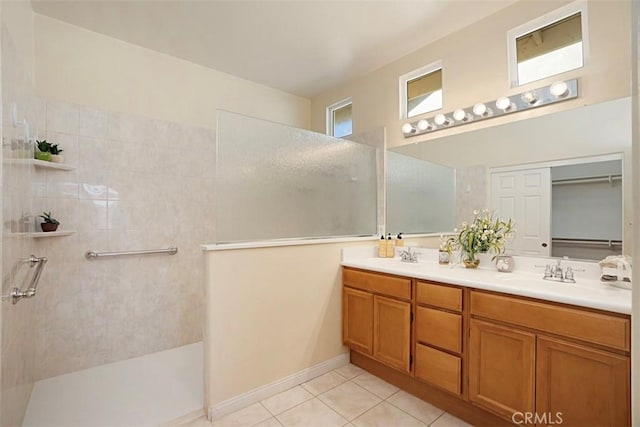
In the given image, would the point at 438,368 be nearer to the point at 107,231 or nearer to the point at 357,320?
the point at 357,320

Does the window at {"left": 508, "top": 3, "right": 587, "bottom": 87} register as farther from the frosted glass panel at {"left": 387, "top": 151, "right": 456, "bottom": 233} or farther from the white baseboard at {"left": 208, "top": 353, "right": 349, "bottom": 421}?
the white baseboard at {"left": 208, "top": 353, "right": 349, "bottom": 421}

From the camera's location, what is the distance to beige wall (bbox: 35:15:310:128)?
215 centimetres

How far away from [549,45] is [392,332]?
221 centimetres

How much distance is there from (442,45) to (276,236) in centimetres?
211

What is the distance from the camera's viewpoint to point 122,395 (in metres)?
1.95

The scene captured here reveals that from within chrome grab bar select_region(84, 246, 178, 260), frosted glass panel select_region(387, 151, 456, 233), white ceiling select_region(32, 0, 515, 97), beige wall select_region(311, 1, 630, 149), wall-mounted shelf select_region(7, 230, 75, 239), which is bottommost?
chrome grab bar select_region(84, 246, 178, 260)

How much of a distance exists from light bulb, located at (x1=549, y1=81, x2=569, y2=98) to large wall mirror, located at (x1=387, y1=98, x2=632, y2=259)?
0.41 feet

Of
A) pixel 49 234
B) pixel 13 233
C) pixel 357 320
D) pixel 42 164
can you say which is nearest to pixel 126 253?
pixel 49 234

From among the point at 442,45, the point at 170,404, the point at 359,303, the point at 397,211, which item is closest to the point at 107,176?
the point at 170,404

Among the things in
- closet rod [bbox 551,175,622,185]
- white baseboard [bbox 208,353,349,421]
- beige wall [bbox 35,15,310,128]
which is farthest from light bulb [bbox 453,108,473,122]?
white baseboard [bbox 208,353,349,421]

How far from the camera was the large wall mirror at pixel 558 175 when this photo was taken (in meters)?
1.60

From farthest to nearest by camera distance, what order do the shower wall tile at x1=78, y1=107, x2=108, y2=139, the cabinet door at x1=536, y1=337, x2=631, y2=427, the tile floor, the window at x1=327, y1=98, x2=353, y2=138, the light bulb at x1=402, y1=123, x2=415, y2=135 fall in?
the window at x1=327, y1=98, x2=353, y2=138
the light bulb at x1=402, y1=123, x2=415, y2=135
the shower wall tile at x1=78, y1=107, x2=108, y2=139
the tile floor
the cabinet door at x1=536, y1=337, x2=631, y2=427

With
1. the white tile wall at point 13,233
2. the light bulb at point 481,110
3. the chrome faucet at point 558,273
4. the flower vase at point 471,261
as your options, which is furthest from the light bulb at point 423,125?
the white tile wall at point 13,233

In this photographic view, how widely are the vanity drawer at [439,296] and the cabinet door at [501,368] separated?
Result: 0.13 metres
